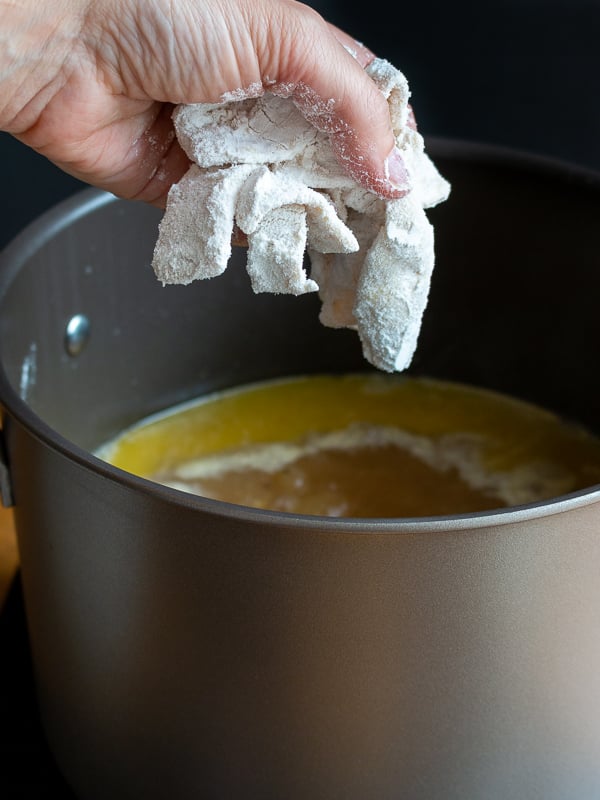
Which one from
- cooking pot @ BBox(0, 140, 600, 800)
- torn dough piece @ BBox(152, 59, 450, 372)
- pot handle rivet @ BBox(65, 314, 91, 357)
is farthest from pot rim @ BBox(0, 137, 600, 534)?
pot handle rivet @ BBox(65, 314, 91, 357)

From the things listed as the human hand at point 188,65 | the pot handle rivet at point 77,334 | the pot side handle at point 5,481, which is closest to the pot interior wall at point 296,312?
the pot handle rivet at point 77,334

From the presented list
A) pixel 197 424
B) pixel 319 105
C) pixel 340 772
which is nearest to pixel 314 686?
pixel 340 772

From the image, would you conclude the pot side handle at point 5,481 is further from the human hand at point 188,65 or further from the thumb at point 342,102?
the thumb at point 342,102

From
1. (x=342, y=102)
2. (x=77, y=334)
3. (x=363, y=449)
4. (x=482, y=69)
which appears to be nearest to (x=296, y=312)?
(x=363, y=449)

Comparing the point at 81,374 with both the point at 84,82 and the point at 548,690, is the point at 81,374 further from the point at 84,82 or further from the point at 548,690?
the point at 548,690

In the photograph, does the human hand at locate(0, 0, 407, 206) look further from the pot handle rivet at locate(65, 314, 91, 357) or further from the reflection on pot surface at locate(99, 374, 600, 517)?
the reflection on pot surface at locate(99, 374, 600, 517)

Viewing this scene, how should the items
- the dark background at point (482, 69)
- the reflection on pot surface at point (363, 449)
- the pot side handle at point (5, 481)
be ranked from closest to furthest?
the pot side handle at point (5, 481) → the reflection on pot surface at point (363, 449) → the dark background at point (482, 69)
